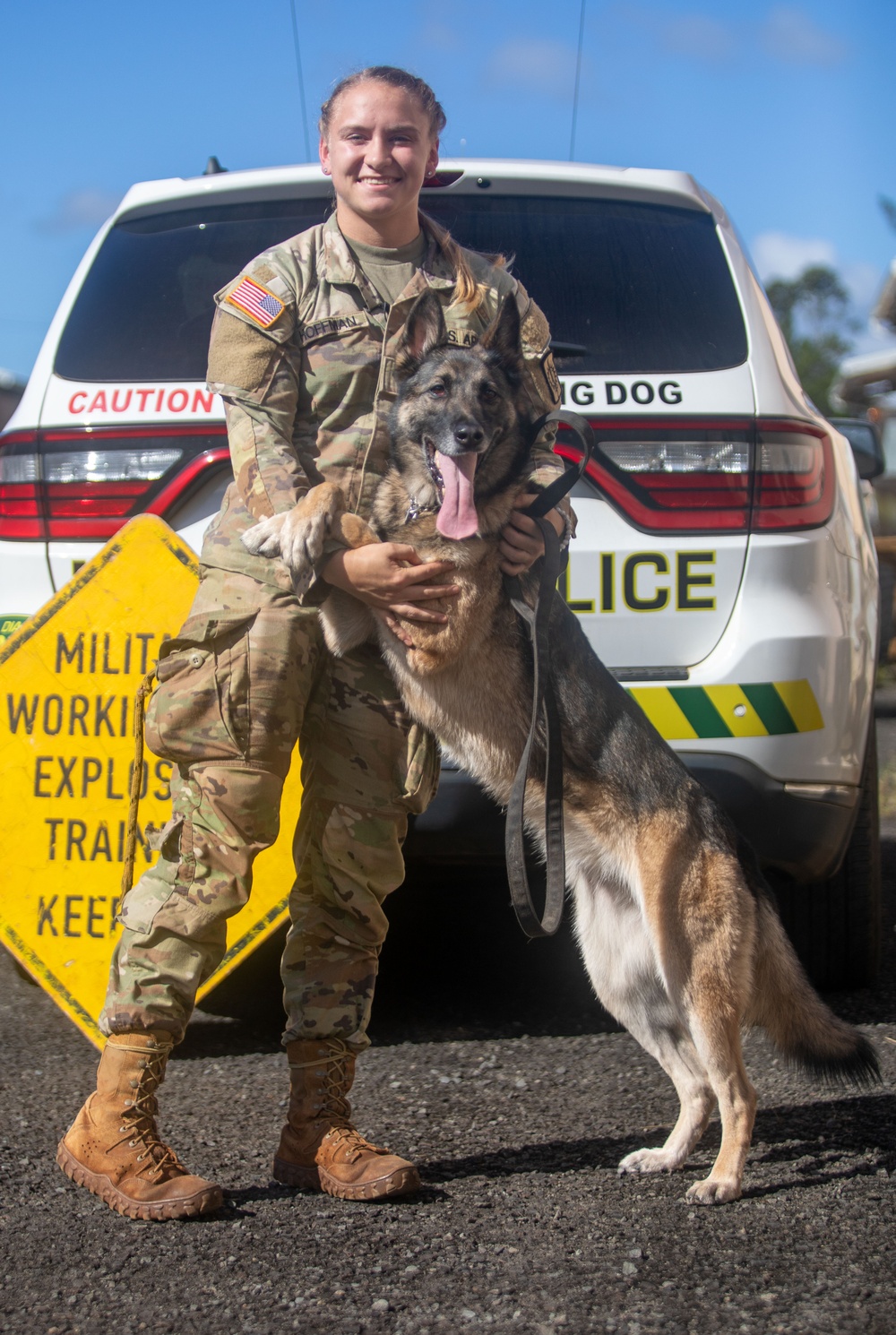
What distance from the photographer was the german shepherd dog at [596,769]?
2398 millimetres

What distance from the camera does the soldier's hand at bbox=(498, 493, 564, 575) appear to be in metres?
2.44

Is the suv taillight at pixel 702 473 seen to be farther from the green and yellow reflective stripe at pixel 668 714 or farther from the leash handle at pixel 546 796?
the leash handle at pixel 546 796

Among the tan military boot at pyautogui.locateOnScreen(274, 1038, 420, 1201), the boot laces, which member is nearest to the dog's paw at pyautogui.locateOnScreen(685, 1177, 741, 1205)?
the tan military boot at pyautogui.locateOnScreen(274, 1038, 420, 1201)

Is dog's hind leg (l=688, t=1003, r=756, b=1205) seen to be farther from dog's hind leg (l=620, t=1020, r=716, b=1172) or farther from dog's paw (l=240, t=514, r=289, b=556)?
dog's paw (l=240, t=514, r=289, b=556)

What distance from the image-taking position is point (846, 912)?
3.36m

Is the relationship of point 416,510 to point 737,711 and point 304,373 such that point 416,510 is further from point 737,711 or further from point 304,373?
point 737,711

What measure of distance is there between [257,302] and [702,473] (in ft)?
3.71

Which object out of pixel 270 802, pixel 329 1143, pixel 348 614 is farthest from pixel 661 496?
pixel 329 1143

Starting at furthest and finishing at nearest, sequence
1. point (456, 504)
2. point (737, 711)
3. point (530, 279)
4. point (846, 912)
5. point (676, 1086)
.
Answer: point (846, 912)
point (530, 279)
point (737, 711)
point (676, 1086)
point (456, 504)

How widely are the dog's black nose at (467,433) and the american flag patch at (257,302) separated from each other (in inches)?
16.0

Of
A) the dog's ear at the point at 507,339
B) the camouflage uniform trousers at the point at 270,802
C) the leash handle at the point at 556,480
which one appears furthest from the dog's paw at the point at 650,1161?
the dog's ear at the point at 507,339

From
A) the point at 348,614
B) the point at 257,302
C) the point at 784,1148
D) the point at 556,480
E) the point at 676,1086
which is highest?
the point at 257,302

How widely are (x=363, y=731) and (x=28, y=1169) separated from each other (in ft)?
3.46

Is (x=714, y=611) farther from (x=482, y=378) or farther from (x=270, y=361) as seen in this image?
(x=270, y=361)
